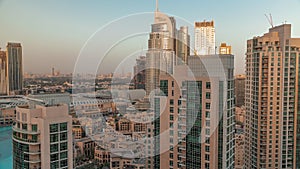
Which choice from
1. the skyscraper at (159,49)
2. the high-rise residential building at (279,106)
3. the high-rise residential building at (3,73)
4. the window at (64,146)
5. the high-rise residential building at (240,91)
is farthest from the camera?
the high-rise residential building at (240,91)

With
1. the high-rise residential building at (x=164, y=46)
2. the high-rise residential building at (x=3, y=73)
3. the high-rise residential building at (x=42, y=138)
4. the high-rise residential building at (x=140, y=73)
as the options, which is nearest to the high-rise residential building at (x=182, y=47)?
the high-rise residential building at (x=164, y=46)

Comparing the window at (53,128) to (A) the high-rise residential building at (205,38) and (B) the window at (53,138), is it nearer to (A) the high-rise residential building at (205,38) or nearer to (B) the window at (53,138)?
(B) the window at (53,138)

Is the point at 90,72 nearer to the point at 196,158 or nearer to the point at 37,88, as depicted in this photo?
the point at 37,88

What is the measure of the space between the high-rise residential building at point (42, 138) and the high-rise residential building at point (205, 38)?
139 cm

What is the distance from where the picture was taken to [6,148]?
2990mm

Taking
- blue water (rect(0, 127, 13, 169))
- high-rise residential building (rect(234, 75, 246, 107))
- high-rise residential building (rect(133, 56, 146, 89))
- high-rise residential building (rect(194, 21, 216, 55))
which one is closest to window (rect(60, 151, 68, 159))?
blue water (rect(0, 127, 13, 169))

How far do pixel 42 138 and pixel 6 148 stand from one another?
52.5 inches

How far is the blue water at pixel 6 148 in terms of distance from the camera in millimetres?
2527

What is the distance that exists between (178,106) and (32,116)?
1309mm

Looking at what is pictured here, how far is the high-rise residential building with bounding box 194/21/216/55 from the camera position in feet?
8.82

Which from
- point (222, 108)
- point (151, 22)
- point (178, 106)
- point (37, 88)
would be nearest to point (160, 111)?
point (178, 106)

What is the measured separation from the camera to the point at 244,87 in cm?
394

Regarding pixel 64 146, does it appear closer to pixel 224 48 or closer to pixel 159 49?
pixel 159 49

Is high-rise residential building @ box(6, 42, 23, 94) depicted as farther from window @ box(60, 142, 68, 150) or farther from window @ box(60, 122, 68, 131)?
window @ box(60, 142, 68, 150)
